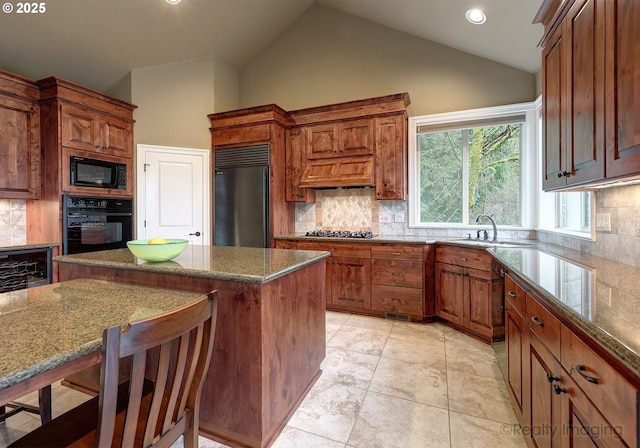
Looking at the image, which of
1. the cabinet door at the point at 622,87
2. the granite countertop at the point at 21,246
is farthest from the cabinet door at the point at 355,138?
the granite countertop at the point at 21,246

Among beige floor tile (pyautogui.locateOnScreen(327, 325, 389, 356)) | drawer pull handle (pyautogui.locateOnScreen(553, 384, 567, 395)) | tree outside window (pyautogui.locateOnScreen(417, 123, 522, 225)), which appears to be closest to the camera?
drawer pull handle (pyautogui.locateOnScreen(553, 384, 567, 395))

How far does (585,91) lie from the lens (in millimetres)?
1454

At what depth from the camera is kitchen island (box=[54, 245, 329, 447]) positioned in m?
1.52

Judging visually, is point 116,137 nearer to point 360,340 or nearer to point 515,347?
point 360,340

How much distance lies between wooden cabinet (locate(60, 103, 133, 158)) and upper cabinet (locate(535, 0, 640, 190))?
4.36 meters

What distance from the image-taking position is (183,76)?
413 cm

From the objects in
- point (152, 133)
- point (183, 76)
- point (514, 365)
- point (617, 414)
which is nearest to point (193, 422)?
point (617, 414)

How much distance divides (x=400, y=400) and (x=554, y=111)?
→ 2089 mm

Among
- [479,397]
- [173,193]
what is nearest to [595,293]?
[479,397]

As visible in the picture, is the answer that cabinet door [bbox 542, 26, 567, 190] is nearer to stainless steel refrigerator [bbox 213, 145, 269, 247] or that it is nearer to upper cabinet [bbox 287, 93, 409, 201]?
upper cabinet [bbox 287, 93, 409, 201]

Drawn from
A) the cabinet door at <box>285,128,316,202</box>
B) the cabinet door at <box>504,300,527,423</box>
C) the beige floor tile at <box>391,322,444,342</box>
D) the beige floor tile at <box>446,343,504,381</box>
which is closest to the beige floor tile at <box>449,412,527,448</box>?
the cabinet door at <box>504,300,527,423</box>

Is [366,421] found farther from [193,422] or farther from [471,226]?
[471,226]

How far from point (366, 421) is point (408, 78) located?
378 centimetres

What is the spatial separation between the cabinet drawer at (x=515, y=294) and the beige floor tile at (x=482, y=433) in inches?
27.6
